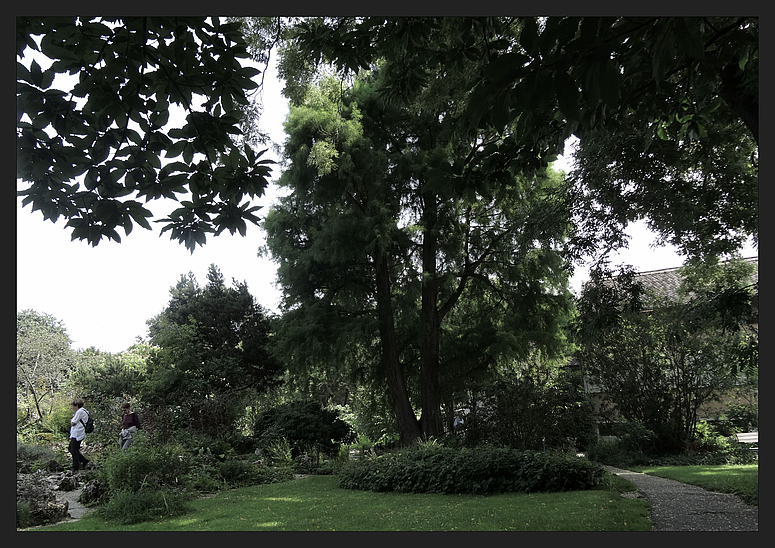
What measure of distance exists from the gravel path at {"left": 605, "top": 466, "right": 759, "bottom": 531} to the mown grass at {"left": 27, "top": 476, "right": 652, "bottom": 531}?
135mm

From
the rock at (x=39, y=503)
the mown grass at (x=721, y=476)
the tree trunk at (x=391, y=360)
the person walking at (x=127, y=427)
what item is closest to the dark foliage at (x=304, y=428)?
the tree trunk at (x=391, y=360)

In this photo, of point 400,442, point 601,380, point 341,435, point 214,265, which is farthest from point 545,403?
point 214,265

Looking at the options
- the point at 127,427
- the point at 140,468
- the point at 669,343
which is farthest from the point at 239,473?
the point at 669,343

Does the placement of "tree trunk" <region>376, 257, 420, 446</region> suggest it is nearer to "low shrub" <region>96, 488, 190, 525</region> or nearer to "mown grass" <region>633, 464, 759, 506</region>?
"mown grass" <region>633, 464, 759, 506</region>

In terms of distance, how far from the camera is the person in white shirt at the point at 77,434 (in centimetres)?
575

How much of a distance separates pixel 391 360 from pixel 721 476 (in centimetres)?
450

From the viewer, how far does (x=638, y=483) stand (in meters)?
4.66

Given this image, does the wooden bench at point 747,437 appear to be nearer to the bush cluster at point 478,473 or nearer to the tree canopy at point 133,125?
the bush cluster at point 478,473

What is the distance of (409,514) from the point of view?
369 centimetres

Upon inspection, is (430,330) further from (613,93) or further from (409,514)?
(613,93)

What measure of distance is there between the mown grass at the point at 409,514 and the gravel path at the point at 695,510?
0.44 ft

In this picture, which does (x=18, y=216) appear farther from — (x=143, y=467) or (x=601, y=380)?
Result: (x=601, y=380)

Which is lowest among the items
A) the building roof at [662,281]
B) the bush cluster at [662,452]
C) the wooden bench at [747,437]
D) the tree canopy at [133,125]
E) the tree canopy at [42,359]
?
the bush cluster at [662,452]

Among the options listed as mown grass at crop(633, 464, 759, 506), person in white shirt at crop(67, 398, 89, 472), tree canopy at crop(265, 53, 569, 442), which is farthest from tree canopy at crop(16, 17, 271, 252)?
tree canopy at crop(265, 53, 569, 442)
